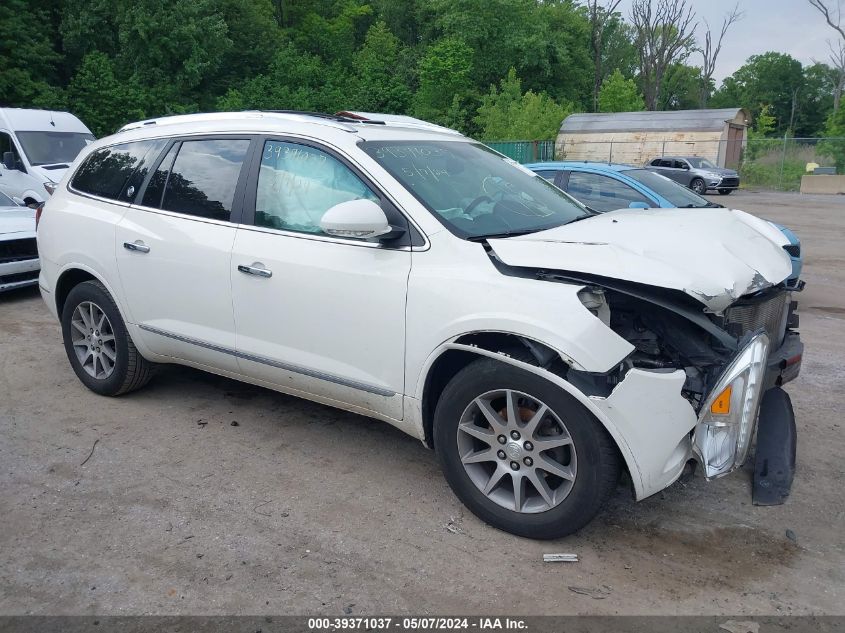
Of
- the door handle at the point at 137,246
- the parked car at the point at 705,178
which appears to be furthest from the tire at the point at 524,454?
the parked car at the point at 705,178

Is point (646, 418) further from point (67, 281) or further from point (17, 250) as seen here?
point (17, 250)

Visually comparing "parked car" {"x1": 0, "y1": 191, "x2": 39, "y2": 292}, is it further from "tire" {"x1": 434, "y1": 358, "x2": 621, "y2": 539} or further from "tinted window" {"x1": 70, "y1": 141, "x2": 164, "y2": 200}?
"tire" {"x1": 434, "y1": 358, "x2": 621, "y2": 539}

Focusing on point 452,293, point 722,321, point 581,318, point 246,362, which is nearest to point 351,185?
point 452,293

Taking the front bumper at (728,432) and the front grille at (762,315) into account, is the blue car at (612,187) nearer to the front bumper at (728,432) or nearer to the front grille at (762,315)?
the front grille at (762,315)

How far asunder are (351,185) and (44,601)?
229 centimetres

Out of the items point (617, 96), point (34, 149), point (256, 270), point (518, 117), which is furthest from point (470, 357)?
point (617, 96)

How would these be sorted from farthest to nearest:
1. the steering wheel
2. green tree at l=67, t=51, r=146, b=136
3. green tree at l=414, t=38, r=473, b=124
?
green tree at l=414, t=38, r=473, b=124 → green tree at l=67, t=51, r=146, b=136 → the steering wheel

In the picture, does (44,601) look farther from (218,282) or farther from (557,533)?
(557,533)

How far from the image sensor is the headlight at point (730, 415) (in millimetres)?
2871

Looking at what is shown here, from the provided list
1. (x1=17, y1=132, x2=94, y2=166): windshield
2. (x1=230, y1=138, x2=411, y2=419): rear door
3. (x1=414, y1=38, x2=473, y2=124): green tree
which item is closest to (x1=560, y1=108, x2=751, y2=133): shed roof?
(x1=414, y1=38, x2=473, y2=124): green tree

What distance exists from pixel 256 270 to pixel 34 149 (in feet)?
36.9

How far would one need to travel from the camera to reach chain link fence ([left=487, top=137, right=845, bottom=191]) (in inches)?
1164

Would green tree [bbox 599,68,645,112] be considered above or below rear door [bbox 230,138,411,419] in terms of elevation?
above

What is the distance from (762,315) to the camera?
3369mm
